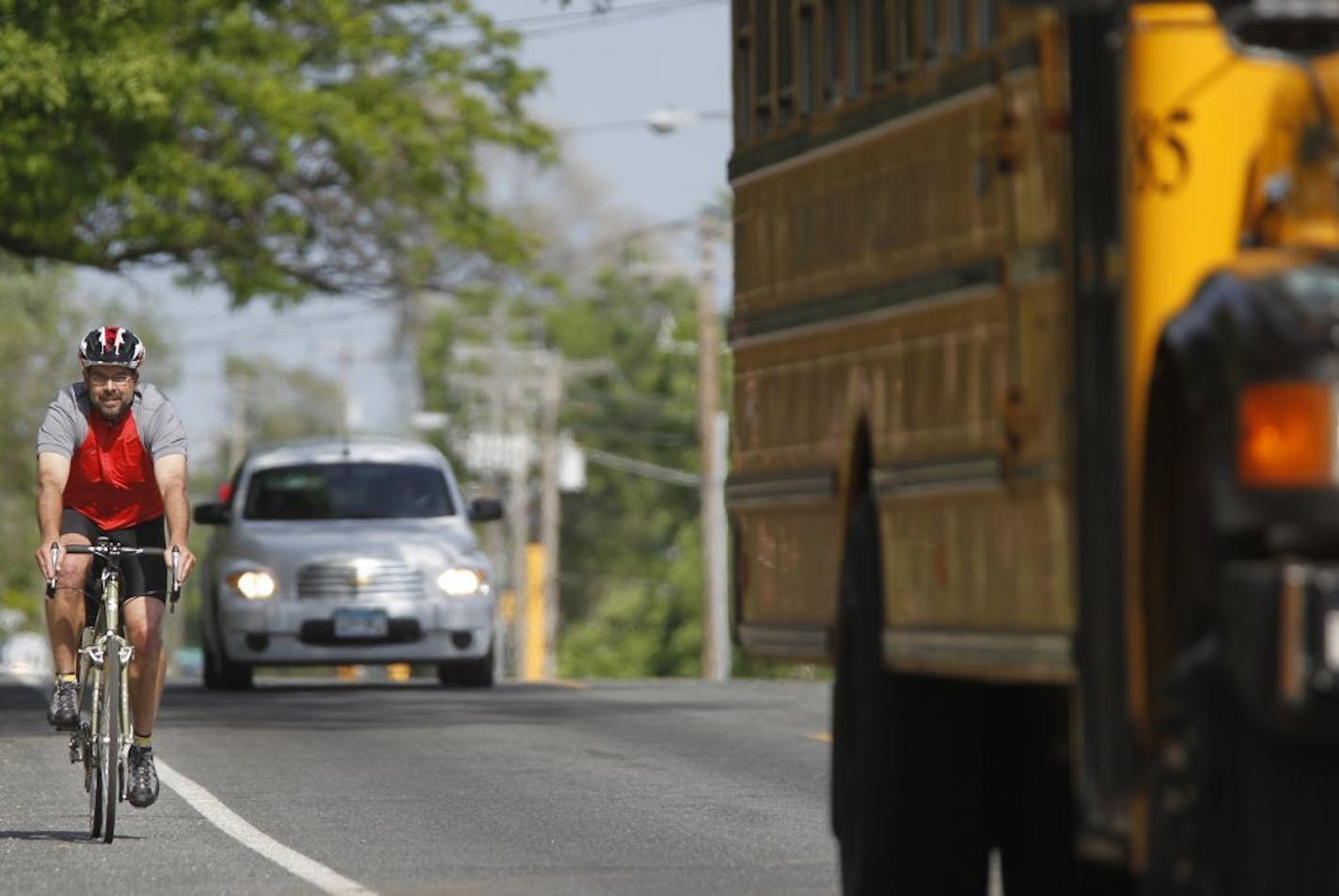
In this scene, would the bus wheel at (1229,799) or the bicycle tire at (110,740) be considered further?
the bicycle tire at (110,740)

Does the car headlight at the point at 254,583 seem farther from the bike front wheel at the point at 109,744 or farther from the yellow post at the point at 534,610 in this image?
the yellow post at the point at 534,610

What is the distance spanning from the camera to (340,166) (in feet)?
106

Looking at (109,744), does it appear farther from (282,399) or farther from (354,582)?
(282,399)

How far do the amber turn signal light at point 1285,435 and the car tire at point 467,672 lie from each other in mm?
20395

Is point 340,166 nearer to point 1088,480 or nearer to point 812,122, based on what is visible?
point 812,122

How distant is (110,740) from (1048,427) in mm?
6823

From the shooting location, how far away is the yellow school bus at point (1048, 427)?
554 cm

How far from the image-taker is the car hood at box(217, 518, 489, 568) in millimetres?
25125

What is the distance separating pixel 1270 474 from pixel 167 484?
26.4 feet

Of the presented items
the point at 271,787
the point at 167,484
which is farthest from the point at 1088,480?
the point at 271,787

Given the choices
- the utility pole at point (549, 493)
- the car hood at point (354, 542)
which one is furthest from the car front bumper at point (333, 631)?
the utility pole at point (549, 493)

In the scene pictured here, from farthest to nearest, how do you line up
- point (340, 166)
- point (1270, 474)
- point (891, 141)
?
point (340, 166)
point (891, 141)
point (1270, 474)

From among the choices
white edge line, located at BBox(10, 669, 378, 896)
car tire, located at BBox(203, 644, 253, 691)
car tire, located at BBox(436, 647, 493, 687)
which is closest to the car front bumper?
car tire, located at BBox(203, 644, 253, 691)

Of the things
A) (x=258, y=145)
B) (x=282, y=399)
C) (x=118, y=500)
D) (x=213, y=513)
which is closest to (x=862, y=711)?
(x=118, y=500)
